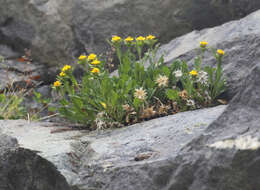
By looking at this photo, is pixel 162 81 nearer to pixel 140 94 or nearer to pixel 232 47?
pixel 140 94

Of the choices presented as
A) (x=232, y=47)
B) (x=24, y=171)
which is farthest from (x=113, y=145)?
(x=232, y=47)

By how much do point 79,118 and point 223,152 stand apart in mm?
2176

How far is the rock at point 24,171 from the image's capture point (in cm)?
283

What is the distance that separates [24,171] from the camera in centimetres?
305

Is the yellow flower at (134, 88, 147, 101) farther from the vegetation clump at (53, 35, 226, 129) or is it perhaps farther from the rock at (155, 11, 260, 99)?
the rock at (155, 11, 260, 99)

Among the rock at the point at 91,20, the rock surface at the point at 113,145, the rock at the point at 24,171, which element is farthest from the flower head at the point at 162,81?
the rock at the point at 91,20

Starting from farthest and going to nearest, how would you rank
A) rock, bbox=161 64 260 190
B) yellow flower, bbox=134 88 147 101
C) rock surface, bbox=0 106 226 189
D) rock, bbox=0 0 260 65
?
rock, bbox=0 0 260 65 → yellow flower, bbox=134 88 147 101 → rock surface, bbox=0 106 226 189 → rock, bbox=161 64 260 190

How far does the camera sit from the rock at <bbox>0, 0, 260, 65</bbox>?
5.96 m

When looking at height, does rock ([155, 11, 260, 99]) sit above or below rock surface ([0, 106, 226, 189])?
above

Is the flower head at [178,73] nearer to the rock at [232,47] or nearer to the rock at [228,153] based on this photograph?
the rock at [232,47]

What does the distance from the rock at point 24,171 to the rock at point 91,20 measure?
11.0ft

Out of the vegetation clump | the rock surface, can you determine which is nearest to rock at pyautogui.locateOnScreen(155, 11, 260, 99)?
the vegetation clump

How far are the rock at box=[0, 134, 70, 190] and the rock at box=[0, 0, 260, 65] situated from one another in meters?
3.36

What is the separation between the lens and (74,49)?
6625mm
